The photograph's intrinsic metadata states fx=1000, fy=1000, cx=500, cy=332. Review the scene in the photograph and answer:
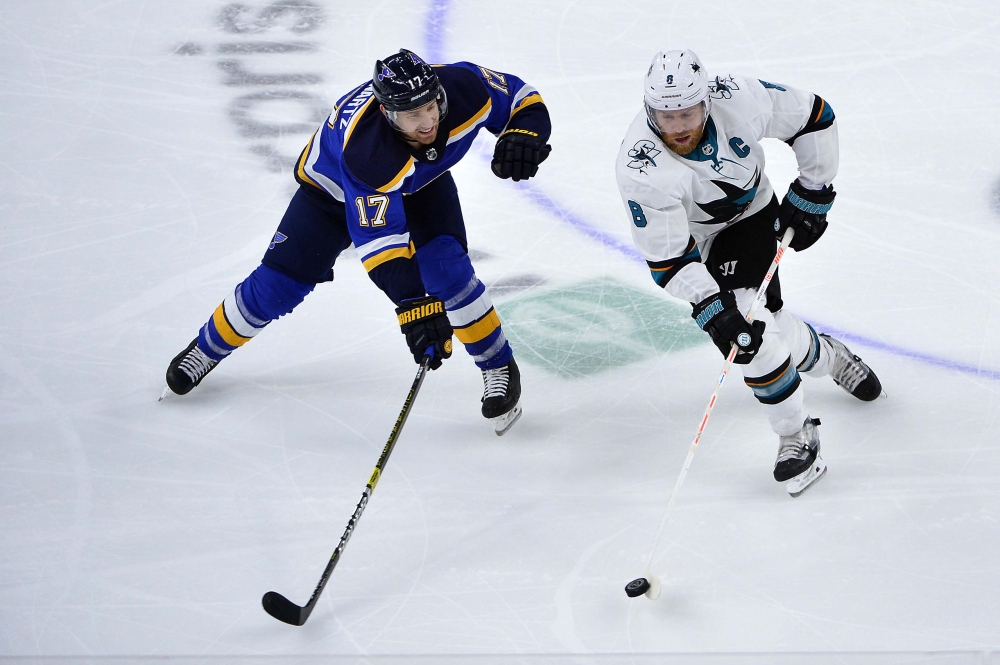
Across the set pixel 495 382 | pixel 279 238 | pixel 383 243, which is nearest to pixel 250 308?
pixel 279 238

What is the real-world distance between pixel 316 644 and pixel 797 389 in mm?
1459

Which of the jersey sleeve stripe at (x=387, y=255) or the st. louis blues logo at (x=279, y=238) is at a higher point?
the jersey sleeve stripe at (x=387, y=255)

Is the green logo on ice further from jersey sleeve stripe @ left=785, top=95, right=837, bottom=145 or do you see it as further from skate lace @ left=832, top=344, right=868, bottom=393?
jersey sleeve stripe @ left=785, top=95, right=837, bottom=145

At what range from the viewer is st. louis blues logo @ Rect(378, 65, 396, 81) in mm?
2738

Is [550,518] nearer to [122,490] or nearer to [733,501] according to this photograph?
[733,501]

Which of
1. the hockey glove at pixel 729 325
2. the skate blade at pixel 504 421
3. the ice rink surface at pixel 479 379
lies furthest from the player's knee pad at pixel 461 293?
the hockey glove at pixel 729 325

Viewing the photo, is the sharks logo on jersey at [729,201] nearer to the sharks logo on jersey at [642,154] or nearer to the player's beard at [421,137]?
the sharks logo on jersey at [642,154]

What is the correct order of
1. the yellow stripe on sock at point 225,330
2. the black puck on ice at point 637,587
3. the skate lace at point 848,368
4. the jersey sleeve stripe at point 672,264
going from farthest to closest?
1. the yellow stripe on sock at point 225,330
2. the skate lace at point 848,368
3. the jersey sleeve stripe at point 672,264
4. the black puck on ice at point 637,587

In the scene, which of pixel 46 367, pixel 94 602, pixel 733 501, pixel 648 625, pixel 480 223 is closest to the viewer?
pixel 648 625

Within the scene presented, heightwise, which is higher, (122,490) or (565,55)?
(565,55)

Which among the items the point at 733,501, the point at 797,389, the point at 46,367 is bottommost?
the point at 46,367

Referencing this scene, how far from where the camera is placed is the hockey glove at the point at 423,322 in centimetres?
279

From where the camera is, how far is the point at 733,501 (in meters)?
2.84

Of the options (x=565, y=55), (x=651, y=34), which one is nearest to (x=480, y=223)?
(x=565, y=55)
